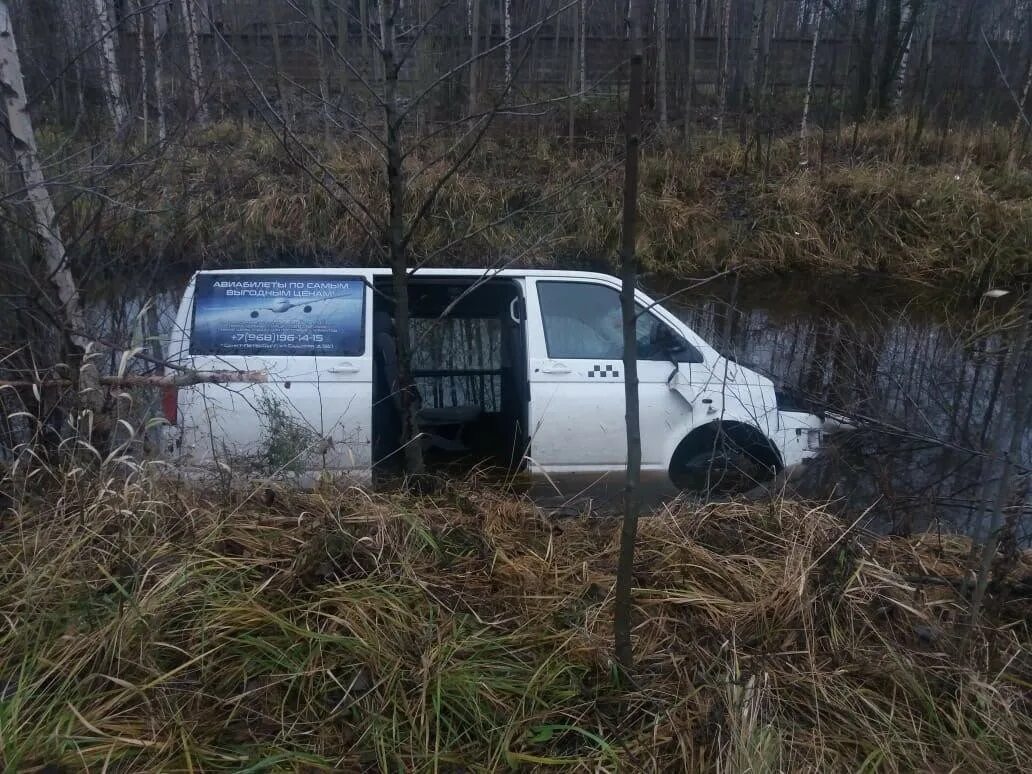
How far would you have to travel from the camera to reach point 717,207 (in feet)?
49.2

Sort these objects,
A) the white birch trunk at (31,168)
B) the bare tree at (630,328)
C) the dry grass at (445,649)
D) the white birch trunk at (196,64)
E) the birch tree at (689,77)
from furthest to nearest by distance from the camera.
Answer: the birch tree at (689,77)
the white birch trunk at (196,64)
the white birch trunk at (31,168)
the dry grass at (445,649)
the bare tree at (630,328)

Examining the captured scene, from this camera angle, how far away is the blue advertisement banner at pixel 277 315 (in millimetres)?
5562

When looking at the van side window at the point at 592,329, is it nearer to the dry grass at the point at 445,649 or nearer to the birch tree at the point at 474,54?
the dry grass at the point at 445,649

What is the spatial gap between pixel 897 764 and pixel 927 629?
68cm

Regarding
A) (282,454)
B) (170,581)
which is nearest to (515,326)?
(282,454)

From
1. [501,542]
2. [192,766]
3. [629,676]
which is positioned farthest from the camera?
[501,542]

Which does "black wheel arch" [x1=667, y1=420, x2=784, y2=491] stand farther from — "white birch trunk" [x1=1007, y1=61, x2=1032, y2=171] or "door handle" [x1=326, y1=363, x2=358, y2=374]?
"white birch trunk" [x1=1007, y1=61, x2=1032, y2=171]

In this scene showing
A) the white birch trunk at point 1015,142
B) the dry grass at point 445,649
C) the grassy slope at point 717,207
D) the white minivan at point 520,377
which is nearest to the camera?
the dry grass at point 445,649

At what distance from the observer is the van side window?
5867 millimetres

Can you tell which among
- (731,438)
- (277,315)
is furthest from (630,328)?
(277,315)

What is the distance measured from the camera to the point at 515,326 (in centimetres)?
621

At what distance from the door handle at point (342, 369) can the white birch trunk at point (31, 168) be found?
1.52m

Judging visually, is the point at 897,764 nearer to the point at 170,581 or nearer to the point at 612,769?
the point at 612,769

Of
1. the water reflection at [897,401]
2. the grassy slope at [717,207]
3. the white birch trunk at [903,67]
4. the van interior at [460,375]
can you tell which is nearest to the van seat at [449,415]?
the van interior at [460,375]
